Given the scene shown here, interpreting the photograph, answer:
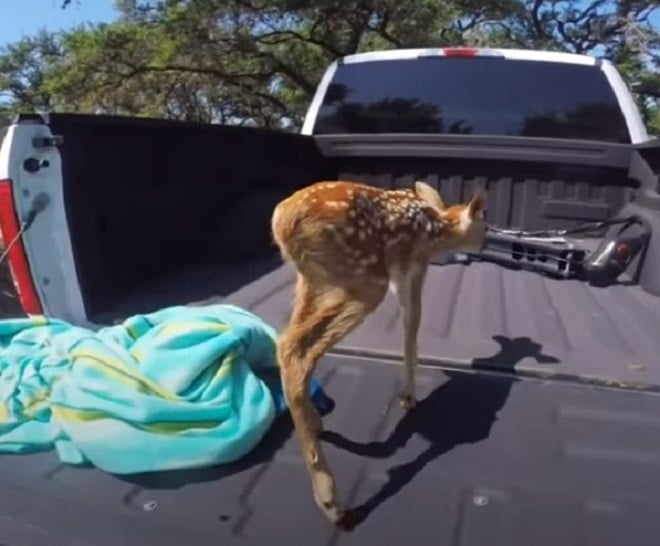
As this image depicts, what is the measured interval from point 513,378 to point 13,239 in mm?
1469

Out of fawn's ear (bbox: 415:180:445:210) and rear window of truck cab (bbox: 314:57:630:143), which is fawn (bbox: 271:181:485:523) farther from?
rear window of truck cab (bbox: 314:57:630:143)

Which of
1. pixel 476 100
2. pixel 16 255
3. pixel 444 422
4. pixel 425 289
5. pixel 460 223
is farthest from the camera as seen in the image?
pixel 476 100

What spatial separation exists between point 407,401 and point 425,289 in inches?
49.0

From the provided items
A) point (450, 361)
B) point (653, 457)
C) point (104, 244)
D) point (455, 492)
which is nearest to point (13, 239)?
point (104, 244)

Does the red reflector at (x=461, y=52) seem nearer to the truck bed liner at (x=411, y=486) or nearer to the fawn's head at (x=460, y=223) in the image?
the fawn's head at (x=460, y=223)

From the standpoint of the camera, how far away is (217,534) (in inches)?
57.8

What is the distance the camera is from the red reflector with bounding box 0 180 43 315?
89.0 inches

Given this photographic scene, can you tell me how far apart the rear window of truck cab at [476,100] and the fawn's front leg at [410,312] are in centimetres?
261

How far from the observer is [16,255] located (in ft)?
7.66

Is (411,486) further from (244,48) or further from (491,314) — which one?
(244,48)

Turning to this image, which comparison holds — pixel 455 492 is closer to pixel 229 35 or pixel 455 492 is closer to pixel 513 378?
pixel 513 378

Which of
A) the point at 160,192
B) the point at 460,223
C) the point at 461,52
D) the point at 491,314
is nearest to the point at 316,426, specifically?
the point at 460,223

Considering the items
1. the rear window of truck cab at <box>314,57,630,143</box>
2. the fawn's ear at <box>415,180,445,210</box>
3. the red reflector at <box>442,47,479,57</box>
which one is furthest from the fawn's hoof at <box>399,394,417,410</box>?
the red reflector at <box>442,47,479,57</box>

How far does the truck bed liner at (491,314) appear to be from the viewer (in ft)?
7.72
